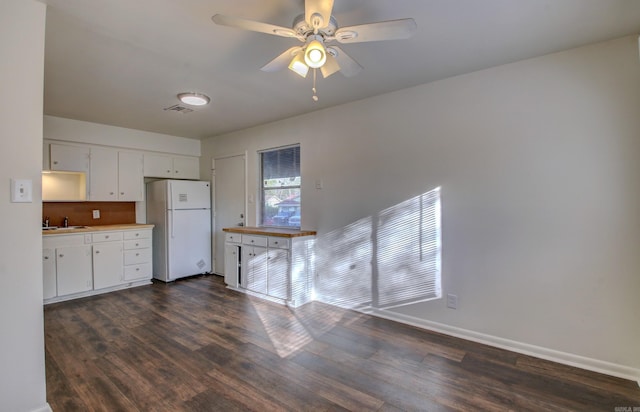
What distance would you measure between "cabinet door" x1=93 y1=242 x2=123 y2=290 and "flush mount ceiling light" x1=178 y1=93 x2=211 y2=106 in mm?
2348

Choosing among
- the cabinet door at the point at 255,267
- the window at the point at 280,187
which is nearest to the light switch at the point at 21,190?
the cabinet door at the point at 255,267

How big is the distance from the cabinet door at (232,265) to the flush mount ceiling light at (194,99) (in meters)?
1.86

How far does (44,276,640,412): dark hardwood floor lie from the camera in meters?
1.86

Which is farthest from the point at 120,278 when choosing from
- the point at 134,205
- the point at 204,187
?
the point at 204,187

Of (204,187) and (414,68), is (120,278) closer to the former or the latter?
(204,187)

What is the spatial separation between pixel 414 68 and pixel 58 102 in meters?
3.76

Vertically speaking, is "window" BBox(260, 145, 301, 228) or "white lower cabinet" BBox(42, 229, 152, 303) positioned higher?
"window" BBox(260, 145, 301, 228)

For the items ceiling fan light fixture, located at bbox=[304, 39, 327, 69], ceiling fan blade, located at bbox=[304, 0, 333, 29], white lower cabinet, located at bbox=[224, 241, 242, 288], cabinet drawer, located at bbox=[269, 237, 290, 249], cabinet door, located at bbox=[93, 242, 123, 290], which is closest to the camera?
ceiling fan blade, located at bbox=[304, 0, 333, 29]

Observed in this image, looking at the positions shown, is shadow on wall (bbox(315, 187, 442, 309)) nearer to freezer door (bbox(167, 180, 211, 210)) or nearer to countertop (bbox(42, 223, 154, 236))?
freezer door (bbox(167, 180, 211, 210))

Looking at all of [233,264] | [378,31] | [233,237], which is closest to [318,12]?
[378,31]

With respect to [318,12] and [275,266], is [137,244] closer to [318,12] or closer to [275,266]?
[275,266]

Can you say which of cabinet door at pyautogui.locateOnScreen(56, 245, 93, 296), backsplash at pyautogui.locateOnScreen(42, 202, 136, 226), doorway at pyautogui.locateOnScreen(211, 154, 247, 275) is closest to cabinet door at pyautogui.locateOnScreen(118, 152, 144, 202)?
backsplash at pyautogui.locateOnScreen(42, 202, 136, 226)

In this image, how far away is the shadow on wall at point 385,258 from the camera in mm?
2865

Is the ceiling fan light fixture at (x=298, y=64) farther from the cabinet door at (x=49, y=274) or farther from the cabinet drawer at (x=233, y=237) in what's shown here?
the cabinet door at (x=49, y=274)
